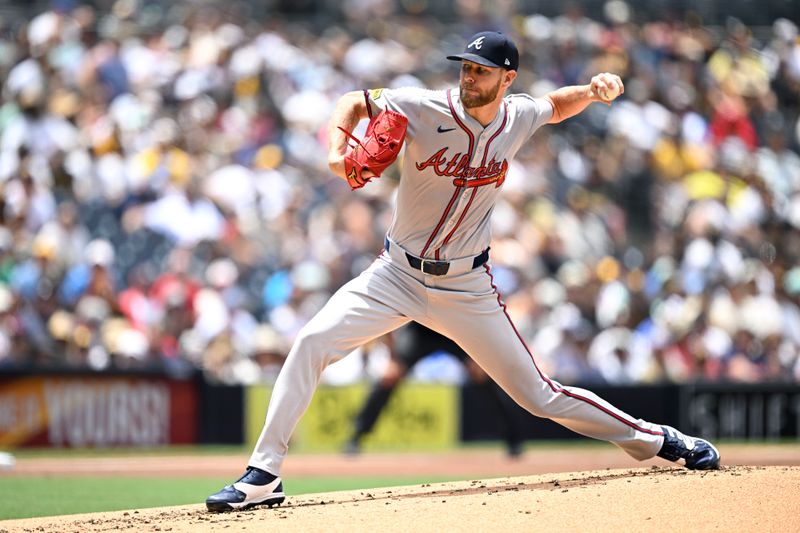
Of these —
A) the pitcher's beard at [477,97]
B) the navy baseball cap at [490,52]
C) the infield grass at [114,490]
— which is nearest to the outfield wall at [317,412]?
the infield grass at [114,490]

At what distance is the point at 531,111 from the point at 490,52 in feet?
1.66

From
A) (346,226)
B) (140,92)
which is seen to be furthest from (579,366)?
(140,92)

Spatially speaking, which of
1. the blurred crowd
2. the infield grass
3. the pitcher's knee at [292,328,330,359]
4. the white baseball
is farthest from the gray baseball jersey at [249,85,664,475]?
the blurred crowd

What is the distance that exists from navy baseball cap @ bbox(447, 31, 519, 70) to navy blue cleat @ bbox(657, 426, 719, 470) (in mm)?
2031

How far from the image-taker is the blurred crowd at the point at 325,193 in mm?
12469

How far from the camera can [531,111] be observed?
20.0 ft

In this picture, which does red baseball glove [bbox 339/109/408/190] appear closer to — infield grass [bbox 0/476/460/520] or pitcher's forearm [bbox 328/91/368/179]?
pitcher's forearm [bbox 328/91/368/179]

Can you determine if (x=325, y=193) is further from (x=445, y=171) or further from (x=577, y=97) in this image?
(x=445, y=171)

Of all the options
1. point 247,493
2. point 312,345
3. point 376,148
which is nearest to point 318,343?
point 312,345

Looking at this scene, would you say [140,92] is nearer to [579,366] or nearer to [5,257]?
[5,257]

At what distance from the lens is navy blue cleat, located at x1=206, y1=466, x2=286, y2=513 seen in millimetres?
5598

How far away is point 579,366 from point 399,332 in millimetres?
2878

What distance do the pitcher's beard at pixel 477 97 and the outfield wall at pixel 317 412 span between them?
5.37 metres

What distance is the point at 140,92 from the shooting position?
561 inches
